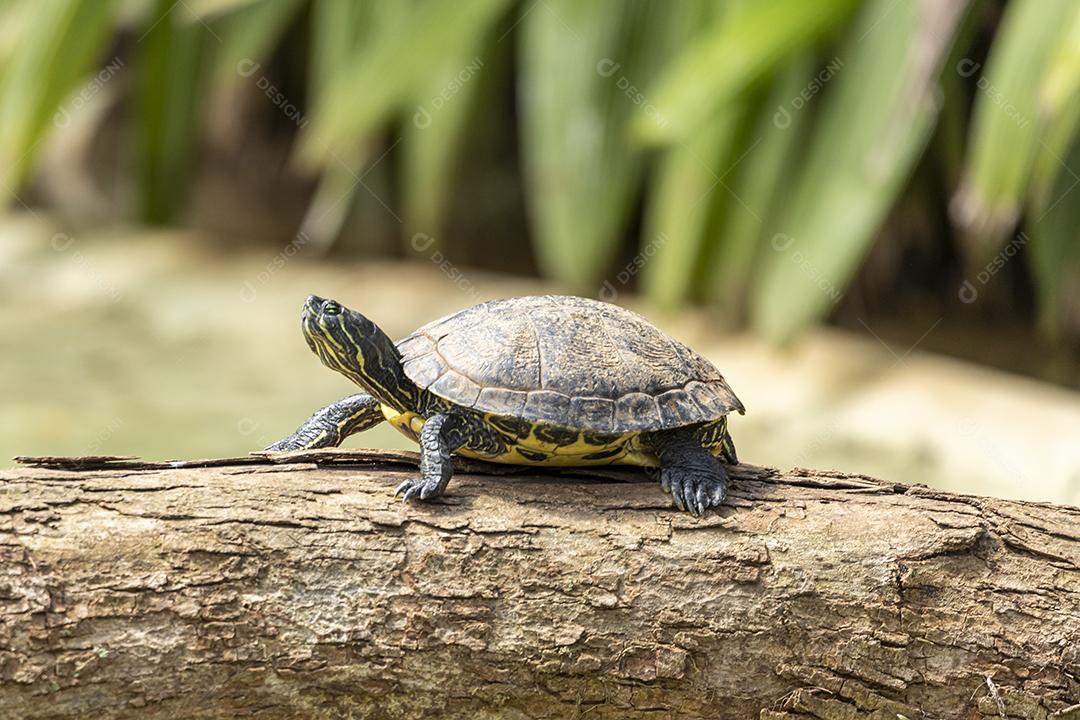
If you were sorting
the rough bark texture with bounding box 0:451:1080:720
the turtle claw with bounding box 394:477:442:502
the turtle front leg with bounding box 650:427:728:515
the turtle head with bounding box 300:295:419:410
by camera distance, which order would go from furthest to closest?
the turtle head with bounding box 300:295:419:410, the turtle front leg with bounding box 650:427:728:515, the turtle claw with bounding box 394:477:442:502, the rough bark texture with bounding box 0:451:1080:720

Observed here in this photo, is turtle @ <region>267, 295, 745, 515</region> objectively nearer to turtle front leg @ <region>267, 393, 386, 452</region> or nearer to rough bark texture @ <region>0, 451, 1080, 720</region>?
turtle front leg @ <region>267, 393, 386, 452</region>

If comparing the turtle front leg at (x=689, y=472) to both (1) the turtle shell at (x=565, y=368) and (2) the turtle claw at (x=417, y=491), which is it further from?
(2) the turtle claw at (x=417, y=491)

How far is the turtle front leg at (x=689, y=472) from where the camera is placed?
3115 mm

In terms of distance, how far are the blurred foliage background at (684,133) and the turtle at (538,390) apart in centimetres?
280

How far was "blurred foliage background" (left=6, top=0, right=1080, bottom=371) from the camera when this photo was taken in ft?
21.5

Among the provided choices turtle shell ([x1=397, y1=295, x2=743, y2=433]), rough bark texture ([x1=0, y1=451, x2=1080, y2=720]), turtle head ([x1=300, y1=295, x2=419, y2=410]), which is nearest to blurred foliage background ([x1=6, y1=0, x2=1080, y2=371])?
turtle shell ([x1=397, y1=295, x2=743, y2=433])

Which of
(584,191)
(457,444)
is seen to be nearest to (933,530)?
(457,444)

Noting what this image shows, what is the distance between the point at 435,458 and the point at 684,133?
163 inches

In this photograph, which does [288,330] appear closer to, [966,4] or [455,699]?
[966,4]

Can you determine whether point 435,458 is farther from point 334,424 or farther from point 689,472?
point 689,472

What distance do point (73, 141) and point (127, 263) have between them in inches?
162

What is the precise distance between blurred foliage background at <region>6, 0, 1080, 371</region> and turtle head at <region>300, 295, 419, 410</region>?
3.38 meters

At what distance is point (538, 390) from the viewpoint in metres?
3.18

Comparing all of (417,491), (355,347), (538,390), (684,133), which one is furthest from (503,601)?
(684,133)
